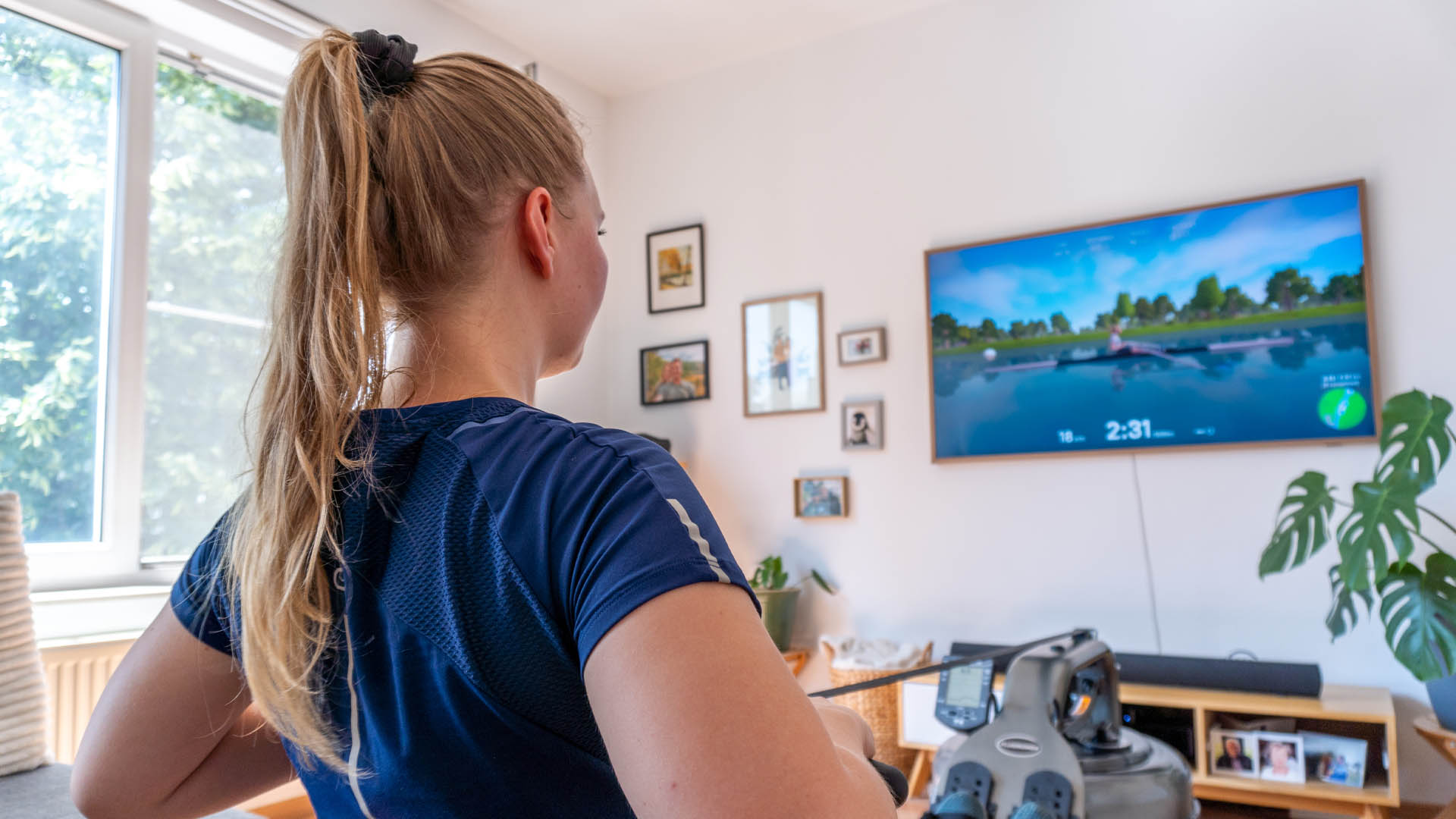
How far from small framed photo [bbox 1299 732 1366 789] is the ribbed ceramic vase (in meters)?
2.94

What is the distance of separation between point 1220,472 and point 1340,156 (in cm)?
107

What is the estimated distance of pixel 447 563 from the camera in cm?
52

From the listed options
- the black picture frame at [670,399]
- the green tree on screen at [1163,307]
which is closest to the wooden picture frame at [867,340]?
the black picture frame at [670,399]

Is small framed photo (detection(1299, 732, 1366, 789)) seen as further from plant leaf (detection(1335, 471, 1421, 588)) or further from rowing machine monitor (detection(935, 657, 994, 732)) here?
rowing machine monitor (detection(935, 657, 994, 732))

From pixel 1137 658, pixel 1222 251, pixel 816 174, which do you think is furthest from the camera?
pixel 816 174

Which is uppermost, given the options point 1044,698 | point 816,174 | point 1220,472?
point 816,174

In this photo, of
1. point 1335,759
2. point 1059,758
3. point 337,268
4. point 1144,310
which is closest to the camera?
point 337,268

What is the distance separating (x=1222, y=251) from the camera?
3.15m

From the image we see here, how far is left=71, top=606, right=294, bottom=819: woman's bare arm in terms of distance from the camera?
65 cm

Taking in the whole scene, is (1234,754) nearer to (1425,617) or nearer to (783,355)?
(1425,617)

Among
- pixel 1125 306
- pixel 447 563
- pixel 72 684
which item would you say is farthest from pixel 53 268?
pixel 1125 306

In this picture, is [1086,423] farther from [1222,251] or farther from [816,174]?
[816,174]

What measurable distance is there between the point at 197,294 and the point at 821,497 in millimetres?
2343

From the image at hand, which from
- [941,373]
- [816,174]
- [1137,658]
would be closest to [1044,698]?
[1137,658]
